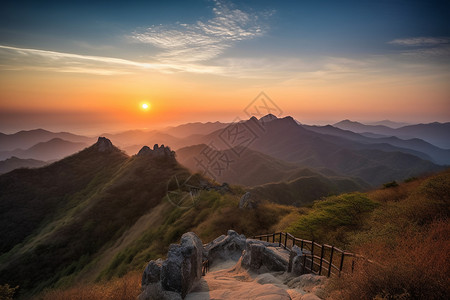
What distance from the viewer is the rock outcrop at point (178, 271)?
26.3ft

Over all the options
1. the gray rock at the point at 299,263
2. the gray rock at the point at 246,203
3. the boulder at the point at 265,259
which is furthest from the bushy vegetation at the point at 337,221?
the gray rock at the point at 246,203

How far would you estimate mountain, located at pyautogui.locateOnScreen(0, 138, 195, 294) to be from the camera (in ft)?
94.5

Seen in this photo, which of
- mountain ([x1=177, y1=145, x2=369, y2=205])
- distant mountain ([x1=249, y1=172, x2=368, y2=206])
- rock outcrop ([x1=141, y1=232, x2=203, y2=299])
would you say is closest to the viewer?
rock outcrop ([x1=141, y1=232, x2=203, y2=299])

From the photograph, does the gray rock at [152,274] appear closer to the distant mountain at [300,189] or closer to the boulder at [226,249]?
the boulder at [226,249]

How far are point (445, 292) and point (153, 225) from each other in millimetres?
29060

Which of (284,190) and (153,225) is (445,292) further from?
(284,190)

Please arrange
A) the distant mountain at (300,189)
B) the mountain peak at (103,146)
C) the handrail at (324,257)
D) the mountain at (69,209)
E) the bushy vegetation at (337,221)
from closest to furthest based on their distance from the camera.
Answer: the handrail at (324,257), the bushy vegetation at (337,221), the mountain at (69,209), the mountain peak at (103,146), the distant mountain at (300,189)

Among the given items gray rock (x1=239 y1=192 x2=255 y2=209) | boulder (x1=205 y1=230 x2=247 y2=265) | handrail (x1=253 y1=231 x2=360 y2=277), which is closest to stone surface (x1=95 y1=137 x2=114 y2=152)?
gray rock (x1=239 y1=192 x2=255 y2=209)

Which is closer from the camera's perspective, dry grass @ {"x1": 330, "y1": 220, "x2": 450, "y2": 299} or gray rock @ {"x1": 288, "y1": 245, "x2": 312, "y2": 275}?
dry grass @ {"x1": 330, "y1": 220, "x2": 450, "y2": 299}

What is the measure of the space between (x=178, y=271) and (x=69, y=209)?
46.8 metres

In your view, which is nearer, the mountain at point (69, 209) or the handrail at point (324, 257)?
the handrail at point (324, 257)

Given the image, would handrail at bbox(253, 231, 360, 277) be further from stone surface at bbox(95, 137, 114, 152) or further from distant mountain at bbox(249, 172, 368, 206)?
distant mountain at bbox(249, 172, 368, 206)

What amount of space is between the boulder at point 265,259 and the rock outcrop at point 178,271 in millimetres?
2645

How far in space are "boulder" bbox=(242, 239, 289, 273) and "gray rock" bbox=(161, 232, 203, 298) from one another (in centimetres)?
266
